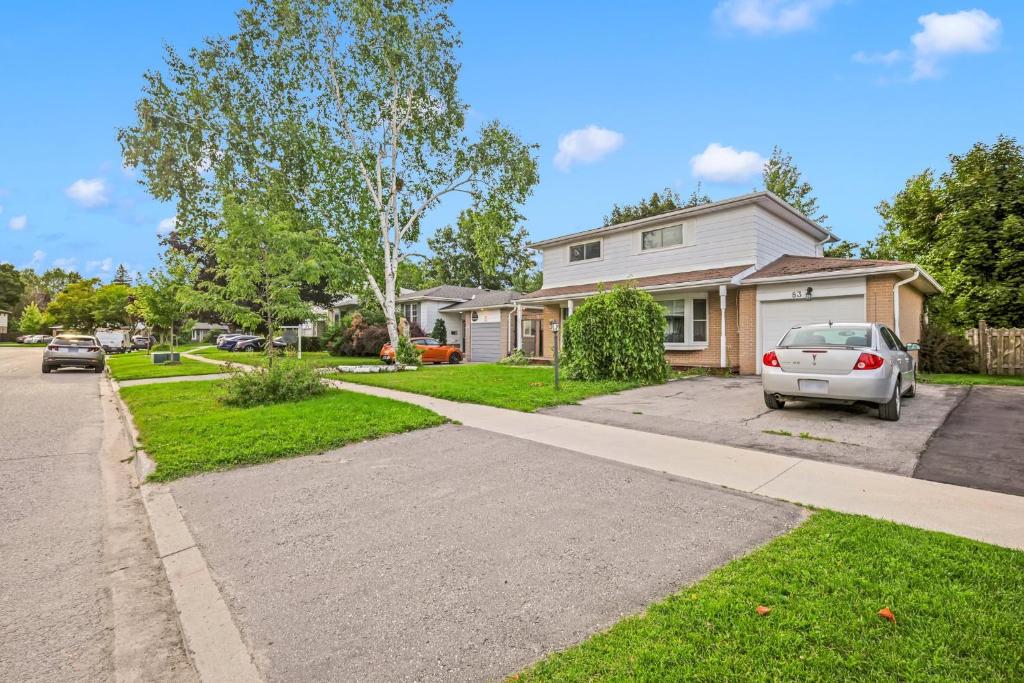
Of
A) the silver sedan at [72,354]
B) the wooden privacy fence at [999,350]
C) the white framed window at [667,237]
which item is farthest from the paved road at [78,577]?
the wooden privacy fence at [999,350]

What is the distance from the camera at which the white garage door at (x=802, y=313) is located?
12.6 m

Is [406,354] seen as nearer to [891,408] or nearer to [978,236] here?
[891,408]

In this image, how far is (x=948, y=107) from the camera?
14.4m

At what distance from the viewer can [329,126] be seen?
18.7 metres

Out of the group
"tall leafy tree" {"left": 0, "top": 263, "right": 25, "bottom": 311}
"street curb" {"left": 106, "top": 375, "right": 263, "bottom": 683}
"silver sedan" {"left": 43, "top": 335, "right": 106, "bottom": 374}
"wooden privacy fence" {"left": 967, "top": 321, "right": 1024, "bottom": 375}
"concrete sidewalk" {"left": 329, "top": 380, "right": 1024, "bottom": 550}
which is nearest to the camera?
"street curb" {"left": 106, "top": 375, "right": 263, "bottom": 683}

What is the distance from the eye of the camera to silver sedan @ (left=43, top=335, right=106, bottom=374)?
18.7m

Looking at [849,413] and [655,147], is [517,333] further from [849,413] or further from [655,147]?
[849,413]

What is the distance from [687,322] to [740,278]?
8.47 ft

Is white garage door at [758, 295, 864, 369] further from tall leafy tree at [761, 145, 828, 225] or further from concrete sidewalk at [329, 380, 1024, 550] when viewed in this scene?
tall leafy tree at [761, 145, 828, 225]

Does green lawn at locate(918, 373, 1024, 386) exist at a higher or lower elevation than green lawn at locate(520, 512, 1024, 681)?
higher

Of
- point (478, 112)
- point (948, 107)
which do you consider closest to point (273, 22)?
point (478, 112)

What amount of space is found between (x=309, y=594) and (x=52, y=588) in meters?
1.70

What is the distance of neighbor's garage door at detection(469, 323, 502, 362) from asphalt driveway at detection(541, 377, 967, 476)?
13706mm

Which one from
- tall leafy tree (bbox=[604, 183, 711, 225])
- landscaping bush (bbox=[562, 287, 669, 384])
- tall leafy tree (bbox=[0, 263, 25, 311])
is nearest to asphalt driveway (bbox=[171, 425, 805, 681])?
landscaping bush (bbox=[562, 287, 669, 384])
